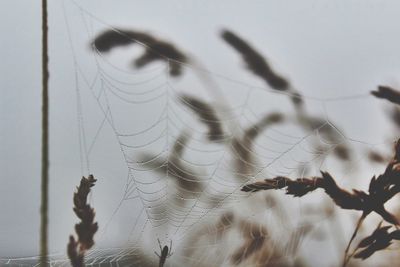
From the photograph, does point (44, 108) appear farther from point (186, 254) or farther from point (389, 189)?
point (186, 254)

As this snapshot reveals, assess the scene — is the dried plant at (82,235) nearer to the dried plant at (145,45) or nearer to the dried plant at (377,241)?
the dried plant at (377,241)

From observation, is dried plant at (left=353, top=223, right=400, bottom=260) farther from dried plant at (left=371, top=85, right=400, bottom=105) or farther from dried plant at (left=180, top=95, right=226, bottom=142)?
dried plant at (left=180, top=95, right=226, bottom=142)

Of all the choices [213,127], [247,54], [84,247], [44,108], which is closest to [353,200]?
[84,247]

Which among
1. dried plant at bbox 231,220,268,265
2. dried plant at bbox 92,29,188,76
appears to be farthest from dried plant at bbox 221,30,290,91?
dried plant at bbox 231,220,268,265

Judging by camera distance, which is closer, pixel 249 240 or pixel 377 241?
pixel 377 241

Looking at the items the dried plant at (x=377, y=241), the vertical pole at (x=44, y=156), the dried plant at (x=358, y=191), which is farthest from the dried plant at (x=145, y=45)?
the dried plant at (x=377, y=241)

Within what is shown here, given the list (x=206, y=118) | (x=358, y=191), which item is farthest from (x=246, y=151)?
(x=358, y=191)

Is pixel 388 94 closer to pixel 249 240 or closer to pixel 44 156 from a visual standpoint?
pixel 44 156
